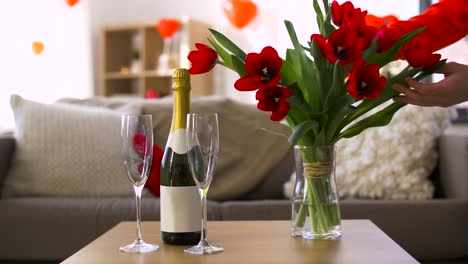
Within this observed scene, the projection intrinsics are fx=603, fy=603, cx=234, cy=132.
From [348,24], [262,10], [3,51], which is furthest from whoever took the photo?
[262,10]

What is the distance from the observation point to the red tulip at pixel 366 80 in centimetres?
97

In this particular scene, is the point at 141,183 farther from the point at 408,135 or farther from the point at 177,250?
the point at 408,135

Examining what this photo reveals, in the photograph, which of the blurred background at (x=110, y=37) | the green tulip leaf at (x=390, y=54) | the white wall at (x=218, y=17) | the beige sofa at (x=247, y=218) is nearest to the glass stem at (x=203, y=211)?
the green tulip leaf at (x=390, y=54)

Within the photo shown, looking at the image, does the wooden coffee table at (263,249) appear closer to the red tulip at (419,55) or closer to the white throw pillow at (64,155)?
the red tulip at (419,55)

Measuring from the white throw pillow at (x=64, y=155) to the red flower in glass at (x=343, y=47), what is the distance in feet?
4.70

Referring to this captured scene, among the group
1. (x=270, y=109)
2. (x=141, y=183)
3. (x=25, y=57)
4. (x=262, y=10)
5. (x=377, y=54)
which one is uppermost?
(x=262, y=10)

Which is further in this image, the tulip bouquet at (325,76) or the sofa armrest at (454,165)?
the sofa armrest at (454,165)

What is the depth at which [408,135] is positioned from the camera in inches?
86.7

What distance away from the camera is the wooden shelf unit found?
509cm

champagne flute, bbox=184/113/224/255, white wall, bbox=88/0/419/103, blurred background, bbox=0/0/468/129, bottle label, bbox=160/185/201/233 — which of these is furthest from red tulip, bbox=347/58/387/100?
white wall, bbox=88/0/419/103

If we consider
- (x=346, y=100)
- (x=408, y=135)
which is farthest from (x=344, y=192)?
(x=346, y=100)

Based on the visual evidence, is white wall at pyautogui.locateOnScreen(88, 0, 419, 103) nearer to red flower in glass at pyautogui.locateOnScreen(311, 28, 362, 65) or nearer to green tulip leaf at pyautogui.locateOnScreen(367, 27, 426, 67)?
green tulip leaf at pyautogui.locateOnScreen(367, 27, 426, 67)

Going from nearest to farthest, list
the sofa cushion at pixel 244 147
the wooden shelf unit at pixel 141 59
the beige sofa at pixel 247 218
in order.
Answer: the beige sofa at pixel 247 218
the sofa cushion at pixel 244 147
the wooden shelf unit at pixel 141 59

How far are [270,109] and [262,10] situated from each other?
432 centimetres
